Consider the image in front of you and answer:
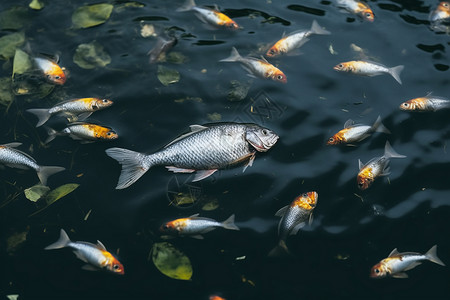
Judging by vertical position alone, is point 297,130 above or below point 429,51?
below

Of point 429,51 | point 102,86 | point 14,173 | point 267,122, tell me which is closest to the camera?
point 14,173

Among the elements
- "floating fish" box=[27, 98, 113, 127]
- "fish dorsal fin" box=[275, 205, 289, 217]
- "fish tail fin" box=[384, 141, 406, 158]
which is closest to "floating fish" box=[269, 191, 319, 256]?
"fish dorsal fin" box=[275, 205, 289, 217]

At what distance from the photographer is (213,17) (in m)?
6.34

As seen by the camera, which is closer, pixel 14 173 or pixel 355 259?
pixel 355 259

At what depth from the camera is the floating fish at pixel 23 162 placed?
193 inches

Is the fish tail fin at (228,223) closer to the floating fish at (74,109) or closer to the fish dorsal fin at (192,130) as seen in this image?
the fish dorsal fin at (192,130)

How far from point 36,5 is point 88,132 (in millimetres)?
2680

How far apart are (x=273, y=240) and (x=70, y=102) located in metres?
2.75

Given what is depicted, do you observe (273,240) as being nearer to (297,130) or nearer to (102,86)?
(297,130)

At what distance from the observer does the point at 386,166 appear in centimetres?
505

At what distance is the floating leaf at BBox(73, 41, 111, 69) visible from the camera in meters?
5.96

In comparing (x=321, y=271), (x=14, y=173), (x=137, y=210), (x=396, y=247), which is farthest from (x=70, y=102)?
(x=396, y=247)

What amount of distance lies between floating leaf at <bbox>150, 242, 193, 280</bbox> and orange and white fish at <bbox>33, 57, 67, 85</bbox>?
247 cm

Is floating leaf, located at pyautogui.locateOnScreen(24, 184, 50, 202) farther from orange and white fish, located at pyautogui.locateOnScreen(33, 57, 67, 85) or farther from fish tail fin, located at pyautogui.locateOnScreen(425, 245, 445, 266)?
fish tail fin, located at pyautogui.locateOnScreen(425, 245, 445, 266)
